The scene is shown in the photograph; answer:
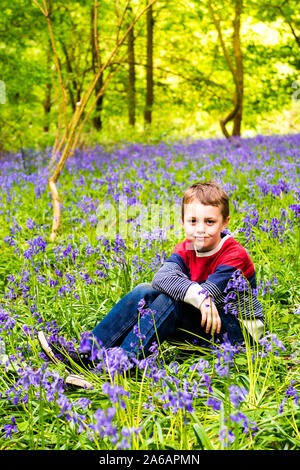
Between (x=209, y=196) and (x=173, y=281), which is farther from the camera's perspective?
(x=209, y=196)

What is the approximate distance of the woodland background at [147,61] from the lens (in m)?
9.89

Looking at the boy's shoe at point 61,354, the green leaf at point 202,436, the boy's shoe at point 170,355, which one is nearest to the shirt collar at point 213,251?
the boy's shoe at point 170,355

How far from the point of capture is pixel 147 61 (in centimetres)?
1381

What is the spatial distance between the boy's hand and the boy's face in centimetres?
43

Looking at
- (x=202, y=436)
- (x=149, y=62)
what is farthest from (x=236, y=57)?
(x=202, y=436)

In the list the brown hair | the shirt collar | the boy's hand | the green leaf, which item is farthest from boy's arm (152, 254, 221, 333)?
the green leaf

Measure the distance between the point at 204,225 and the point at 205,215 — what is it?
0.21ft

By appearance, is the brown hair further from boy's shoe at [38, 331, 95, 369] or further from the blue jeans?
boy's shoe at [38, 331, 95, 369]

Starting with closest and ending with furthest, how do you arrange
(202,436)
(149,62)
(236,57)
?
1. (202,436)
2. (236,57)
3. (149,62)

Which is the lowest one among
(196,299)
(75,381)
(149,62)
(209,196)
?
(75,381)

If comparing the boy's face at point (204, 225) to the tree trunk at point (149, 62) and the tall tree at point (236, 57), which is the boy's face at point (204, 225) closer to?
the tall tree at point (236, 57)

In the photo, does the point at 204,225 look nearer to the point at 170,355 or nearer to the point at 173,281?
the point at 173,281
